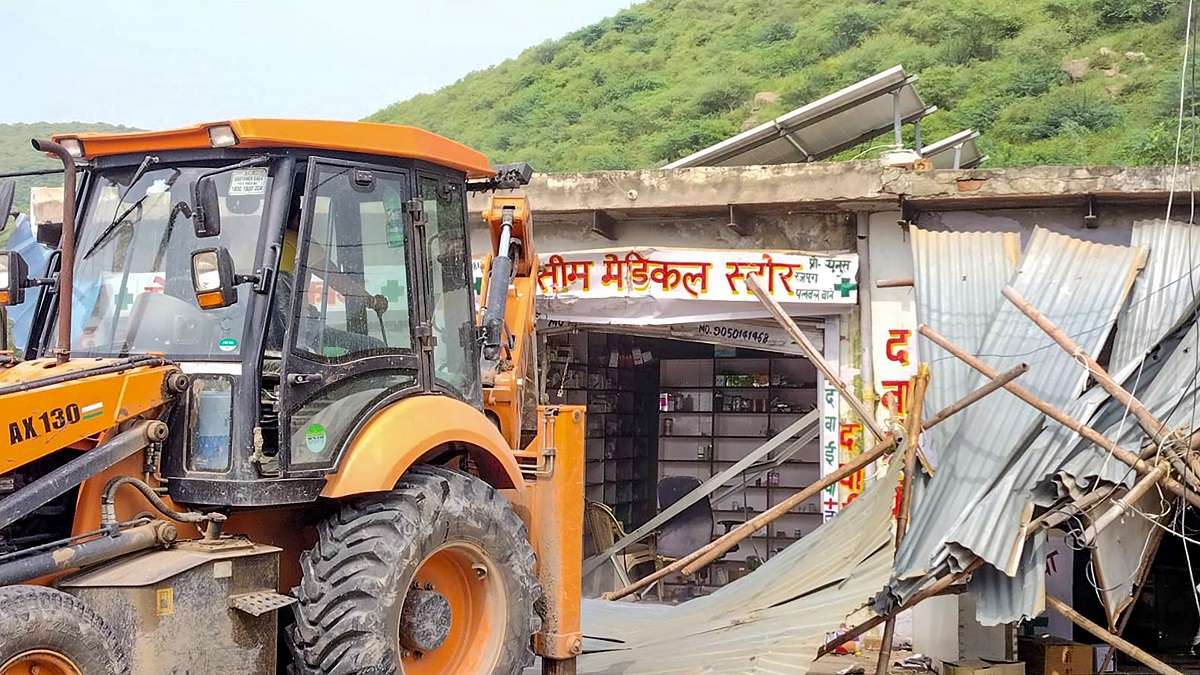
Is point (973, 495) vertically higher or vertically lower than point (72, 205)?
lower

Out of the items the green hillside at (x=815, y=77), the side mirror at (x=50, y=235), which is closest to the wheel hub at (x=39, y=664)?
the side mirror at (x=50, y=235)

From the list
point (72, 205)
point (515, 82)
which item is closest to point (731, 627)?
point (72, 205)

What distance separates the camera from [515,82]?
43.7m

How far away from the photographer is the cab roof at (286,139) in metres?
4.62

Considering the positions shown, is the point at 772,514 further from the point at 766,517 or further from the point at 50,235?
the point at 50,235

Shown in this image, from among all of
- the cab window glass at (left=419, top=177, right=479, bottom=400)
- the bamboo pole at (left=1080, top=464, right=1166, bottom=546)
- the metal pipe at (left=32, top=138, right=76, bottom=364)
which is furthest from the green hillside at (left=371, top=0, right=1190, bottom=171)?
the metal pipe at (left=32, top=138, right=76, bottom=364)

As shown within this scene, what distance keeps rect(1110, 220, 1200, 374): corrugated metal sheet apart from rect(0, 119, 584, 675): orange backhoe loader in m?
3.95

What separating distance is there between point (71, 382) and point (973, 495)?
192 inches

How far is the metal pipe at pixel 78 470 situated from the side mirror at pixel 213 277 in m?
0.57

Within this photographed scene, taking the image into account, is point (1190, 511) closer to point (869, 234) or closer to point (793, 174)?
point (869, 234)

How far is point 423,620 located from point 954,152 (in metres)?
10.7

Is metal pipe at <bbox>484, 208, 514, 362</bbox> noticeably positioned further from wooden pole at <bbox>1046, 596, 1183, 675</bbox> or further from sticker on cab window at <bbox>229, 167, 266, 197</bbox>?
wooden pole at <bbox>1046, 596, 1183, 675</bbox>

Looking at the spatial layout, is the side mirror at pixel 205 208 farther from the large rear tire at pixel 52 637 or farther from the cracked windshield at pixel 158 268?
the large rear tire at pixel 52 637

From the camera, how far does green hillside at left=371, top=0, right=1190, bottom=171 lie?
1069 inches
